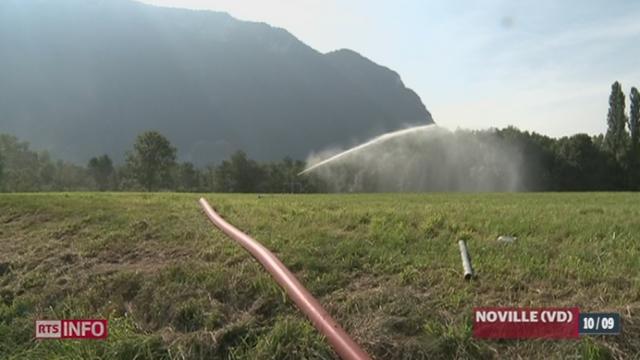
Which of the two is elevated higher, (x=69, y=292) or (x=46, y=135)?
(x=46, y=135)

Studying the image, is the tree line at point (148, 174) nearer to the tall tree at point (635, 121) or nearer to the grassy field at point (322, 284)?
the tall tree at point (635, 121)

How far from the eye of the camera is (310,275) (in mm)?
5906

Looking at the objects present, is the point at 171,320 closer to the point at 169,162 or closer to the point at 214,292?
the point at 214,292

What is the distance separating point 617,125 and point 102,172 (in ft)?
248

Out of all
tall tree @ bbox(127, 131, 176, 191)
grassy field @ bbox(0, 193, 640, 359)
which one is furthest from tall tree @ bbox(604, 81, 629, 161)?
grassy field @ bbox(0, 193, 640, 359)

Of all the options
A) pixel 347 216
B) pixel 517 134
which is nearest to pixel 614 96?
pixel 517 134

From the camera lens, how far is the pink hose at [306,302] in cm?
427

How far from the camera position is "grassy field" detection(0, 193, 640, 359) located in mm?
4641

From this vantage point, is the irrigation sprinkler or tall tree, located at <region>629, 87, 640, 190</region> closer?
the irrigation sprinkler

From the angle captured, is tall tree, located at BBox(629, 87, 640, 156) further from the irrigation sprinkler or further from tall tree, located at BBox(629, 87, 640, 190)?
the irrigation sprinkler

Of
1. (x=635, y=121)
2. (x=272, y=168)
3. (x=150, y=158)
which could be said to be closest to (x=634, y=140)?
(x=635, y=121)

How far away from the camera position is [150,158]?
65.2 metres

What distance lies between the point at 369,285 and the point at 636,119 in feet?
264

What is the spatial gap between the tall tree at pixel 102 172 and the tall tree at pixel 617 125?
72389mm
